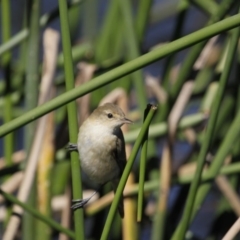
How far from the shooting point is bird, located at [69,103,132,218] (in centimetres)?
230

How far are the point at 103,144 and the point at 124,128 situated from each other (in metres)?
0.39

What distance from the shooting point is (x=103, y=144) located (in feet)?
7.74

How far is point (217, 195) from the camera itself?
3.19 meters

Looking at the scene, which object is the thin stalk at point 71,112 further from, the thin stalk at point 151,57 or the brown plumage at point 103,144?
the brown plumage at point 103,144

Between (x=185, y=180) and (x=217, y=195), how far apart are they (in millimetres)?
731

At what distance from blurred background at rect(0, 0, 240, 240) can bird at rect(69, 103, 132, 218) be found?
10 cm

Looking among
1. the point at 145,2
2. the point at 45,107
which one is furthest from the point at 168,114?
the point at 45,107

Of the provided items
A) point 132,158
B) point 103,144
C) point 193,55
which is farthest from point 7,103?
point 132,158

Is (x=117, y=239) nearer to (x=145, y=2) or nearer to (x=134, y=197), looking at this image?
(x=134, y=197)

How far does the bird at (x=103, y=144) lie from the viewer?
2301 mm

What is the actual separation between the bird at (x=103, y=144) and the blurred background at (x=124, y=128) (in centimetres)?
10

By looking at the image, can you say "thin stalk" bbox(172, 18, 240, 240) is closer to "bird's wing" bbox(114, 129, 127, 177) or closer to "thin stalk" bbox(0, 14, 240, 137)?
"thin stalk" bbox(0, 14, 240, 137)

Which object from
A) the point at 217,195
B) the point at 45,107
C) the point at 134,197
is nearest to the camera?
the point at 45,107

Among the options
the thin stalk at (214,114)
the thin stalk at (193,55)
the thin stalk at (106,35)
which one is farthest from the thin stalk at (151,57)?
the thin stalk at (106,35)
